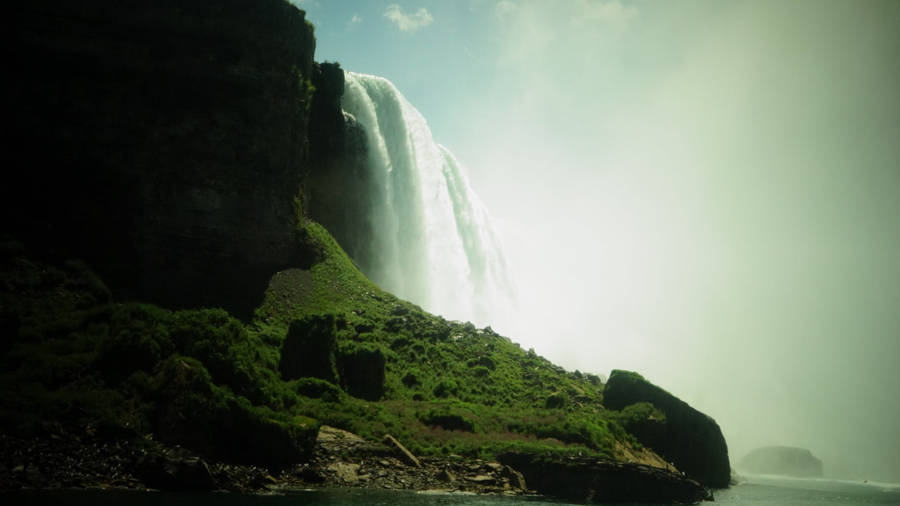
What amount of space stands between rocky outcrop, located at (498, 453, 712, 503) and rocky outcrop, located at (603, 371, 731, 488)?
12553 mm

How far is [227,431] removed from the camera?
24.4 meters

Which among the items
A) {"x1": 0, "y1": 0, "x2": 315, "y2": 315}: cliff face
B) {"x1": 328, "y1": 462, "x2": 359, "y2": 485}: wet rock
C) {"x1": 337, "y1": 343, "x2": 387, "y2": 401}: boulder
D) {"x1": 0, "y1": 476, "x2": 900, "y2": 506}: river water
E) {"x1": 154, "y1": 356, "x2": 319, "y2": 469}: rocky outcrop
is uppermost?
{"x1": 0, "y1": 0, "x2": 315, "y2": 315}: cliff face

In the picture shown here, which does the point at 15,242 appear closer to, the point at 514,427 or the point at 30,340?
the point at 30,340

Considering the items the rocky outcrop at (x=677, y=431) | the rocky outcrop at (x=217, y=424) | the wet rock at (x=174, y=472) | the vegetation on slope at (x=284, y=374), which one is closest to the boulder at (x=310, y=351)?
the vegetation on slope at (x=284, y=374)

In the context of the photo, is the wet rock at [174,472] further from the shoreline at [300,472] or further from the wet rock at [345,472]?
the wet rock at [345,472]

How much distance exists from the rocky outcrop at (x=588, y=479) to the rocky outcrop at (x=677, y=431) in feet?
41.2

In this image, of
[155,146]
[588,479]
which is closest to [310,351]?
[588,479]

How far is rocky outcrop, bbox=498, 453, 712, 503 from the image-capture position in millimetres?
29250

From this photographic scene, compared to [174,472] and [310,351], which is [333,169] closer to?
[310,351]

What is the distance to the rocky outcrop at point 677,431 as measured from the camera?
4410cm

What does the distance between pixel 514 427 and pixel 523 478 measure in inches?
252

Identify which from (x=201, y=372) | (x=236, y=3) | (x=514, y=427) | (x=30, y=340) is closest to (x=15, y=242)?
(x=30, y=340)

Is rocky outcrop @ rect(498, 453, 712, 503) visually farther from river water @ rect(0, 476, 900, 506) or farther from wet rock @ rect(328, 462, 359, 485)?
wet rock @ rect(328, 462, 359, 485)

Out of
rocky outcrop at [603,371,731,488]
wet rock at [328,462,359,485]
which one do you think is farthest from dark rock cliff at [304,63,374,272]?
wet rock at [328,462,359,485]
